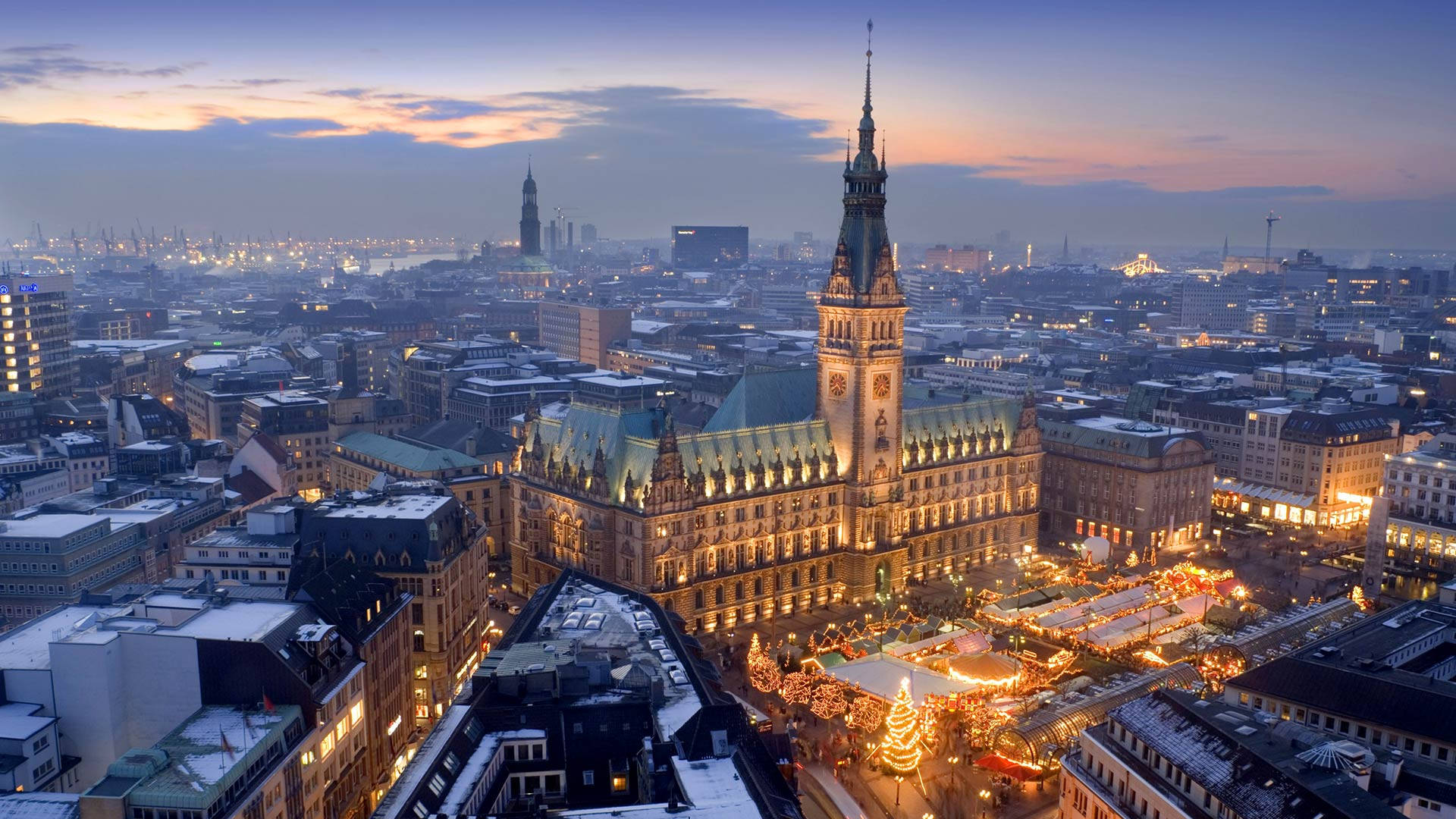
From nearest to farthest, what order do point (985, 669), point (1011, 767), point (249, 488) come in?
point (1011, 767), point (985, 669), point (249, 488)

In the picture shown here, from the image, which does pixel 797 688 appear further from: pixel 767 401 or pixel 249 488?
pixel 249 488

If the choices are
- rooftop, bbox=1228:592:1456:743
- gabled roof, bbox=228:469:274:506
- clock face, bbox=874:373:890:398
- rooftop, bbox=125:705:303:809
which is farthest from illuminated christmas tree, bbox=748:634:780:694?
gabled roof, bbox=228:469:274:506

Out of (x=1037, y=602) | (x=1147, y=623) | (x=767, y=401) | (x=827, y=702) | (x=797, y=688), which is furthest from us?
(x=767, y=401)

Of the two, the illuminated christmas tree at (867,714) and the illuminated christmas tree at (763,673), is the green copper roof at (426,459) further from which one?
the illuminated christmas tree at (867,714)

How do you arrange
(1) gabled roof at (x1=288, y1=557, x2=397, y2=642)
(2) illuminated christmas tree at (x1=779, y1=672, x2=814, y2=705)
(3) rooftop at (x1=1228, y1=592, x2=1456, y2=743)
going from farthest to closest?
(2) illuminated christmas tree at (x1=779, y1=672, x2=814, y2=705) < (1) gabled roof at (x1=288, y1=557, x2=397, y2=642) < (3) rooftop at (x1=1228, y1=592, x2=1456, y2=743)

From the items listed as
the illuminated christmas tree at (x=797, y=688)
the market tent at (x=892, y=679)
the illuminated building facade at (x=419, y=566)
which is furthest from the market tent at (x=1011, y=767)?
the illuminated building facade at (x=419, y=566)

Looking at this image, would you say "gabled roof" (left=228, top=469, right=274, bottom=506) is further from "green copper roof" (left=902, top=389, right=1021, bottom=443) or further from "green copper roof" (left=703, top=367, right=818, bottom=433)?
"green copper roof" (left=902, top=389, right=1021, bottom=443)

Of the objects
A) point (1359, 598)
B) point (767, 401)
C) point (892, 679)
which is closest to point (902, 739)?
point (892, 679)

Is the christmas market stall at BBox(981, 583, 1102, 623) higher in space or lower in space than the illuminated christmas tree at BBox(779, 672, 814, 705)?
higher
